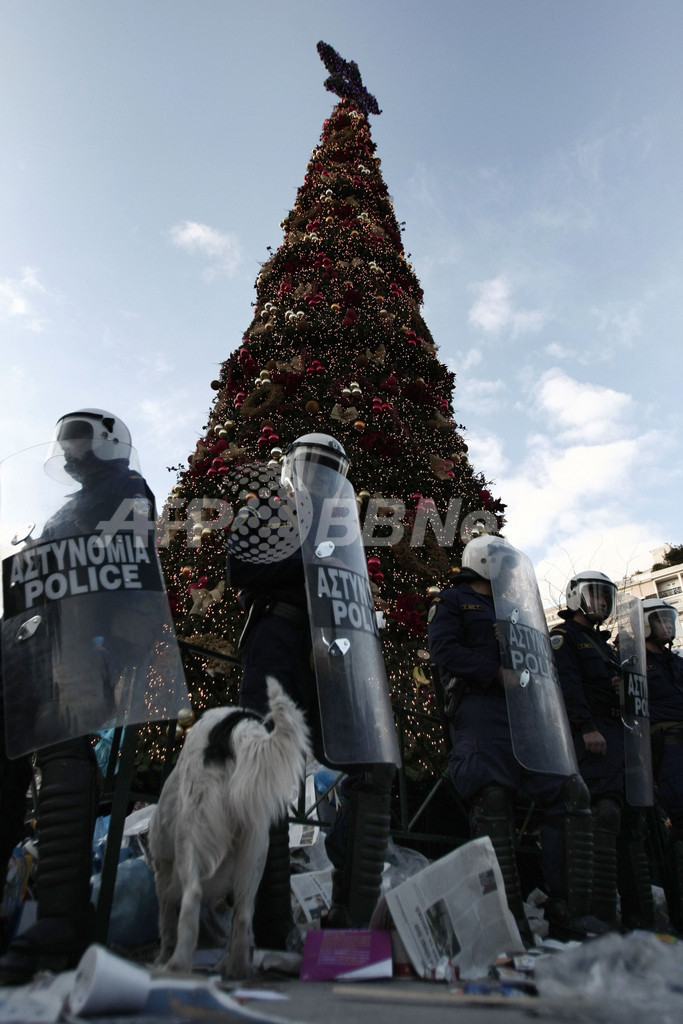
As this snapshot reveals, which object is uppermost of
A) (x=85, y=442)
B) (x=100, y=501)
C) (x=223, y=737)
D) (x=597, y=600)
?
(x=85, y=442)

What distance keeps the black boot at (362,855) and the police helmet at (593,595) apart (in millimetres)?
2499

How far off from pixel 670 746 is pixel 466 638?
202 cm

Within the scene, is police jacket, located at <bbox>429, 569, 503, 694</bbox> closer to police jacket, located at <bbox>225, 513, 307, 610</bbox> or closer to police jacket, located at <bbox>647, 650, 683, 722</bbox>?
police jacket, located at <bbox>225, 513, 307, 610</bbox>

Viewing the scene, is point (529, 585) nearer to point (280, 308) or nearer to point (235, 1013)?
point (235, 1013)

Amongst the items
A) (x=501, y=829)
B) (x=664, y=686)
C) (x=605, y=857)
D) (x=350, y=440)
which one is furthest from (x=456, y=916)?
(x=350, y=440)

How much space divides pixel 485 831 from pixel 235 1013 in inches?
75.8

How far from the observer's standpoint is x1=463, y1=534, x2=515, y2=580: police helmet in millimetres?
3801

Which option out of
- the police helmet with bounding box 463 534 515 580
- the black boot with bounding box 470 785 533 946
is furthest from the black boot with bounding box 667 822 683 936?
the police helmet with bounding box 463 534 515 580

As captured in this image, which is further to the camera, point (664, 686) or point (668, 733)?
point (664, 686)

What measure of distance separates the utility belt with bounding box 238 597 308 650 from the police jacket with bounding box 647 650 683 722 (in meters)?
3.01

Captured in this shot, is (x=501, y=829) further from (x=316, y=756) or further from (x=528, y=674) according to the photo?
(x=316, y=756)

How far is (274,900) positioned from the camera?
7.82 feet

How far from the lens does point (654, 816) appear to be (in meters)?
4.86

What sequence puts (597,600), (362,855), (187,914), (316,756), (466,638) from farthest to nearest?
(597,600)
(466,638)
(316,756)
(362,855)
(187,914)
